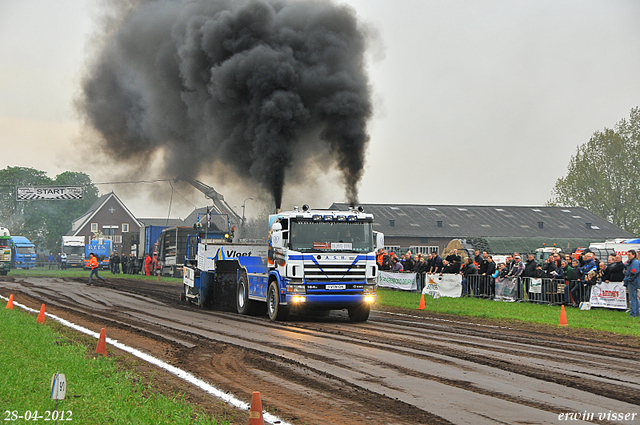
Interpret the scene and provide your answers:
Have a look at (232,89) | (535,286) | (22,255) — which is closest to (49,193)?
(22,255)

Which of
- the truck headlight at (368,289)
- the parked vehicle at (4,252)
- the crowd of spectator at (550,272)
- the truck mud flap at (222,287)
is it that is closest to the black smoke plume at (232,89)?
the truck mud flap at (222,287)

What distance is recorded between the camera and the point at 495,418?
20.9ft

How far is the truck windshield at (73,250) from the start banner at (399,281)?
153 feet

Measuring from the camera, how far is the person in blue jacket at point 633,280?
56.9 ft

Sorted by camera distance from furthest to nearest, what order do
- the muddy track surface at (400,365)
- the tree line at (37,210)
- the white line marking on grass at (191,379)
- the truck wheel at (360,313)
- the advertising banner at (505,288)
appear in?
1. the tree line at (37,210)
2. the advertising banner at (505,288)
3. the truck wheel at (360,313)
4. the muddy track surface at (400,365)
5. the white line marking on grass at (191,379)

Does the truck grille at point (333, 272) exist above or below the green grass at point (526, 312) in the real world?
above

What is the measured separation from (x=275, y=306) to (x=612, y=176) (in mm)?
64300

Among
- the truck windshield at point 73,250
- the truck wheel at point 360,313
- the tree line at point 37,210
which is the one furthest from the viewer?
the tree line at point 37,210

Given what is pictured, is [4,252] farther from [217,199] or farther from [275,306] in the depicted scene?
[275,306]

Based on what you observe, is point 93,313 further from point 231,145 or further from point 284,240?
point 231,145

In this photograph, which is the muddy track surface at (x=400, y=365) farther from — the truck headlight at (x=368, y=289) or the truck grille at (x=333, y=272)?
the truck grille at (x=333, y=272)

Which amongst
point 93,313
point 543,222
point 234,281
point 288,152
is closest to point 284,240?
point 234,281

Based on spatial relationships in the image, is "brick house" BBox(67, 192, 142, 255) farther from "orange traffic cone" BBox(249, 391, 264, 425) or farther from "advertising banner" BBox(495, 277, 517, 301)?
"orange traffic cone" BBox(249, 391, 264, 425)

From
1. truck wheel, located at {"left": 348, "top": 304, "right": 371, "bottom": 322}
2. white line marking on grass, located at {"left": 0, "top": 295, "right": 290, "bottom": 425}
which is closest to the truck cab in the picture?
truck wheel, located at {"left": 348, "top": 304, "right": 371, "bottom": 322}
